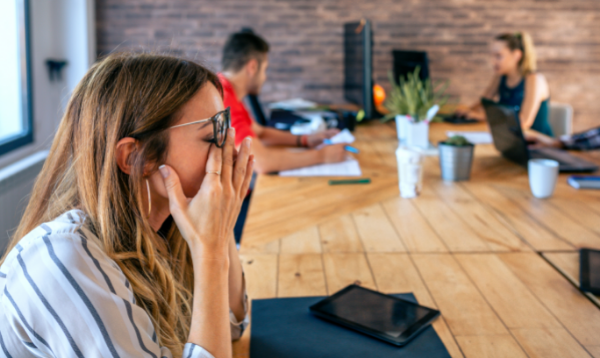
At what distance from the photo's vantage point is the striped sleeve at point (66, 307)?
0.62m

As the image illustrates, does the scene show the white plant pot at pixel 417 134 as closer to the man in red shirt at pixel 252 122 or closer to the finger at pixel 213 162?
the man in red shirt at pixel 252 122

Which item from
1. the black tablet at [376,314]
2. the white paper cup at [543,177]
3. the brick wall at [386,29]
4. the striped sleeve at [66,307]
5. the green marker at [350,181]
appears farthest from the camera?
the brick wall at [386,29]

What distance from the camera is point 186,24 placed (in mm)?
4246

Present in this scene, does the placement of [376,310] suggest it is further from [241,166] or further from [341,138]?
[341,138]

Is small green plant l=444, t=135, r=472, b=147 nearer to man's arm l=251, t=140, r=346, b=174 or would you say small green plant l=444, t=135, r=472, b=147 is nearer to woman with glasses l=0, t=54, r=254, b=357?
man's arm l=251, t=140, r=346, b=174

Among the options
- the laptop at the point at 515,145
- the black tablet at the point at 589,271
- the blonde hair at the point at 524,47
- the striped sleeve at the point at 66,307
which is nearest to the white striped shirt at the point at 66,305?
the striped sleeve at the point at 66,307

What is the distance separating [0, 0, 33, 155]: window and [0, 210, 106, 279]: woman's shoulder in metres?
2.71

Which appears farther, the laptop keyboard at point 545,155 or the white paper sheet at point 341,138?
the white paper sheet at point 341,138

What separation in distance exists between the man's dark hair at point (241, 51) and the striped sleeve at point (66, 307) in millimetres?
1900

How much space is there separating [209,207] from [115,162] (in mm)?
155

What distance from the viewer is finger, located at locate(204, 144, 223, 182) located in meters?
0.84

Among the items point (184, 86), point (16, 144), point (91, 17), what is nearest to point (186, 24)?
point (91, 17)

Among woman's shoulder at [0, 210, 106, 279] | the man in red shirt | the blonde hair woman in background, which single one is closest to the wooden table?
the man in red shirt

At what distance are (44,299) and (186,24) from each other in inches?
155
